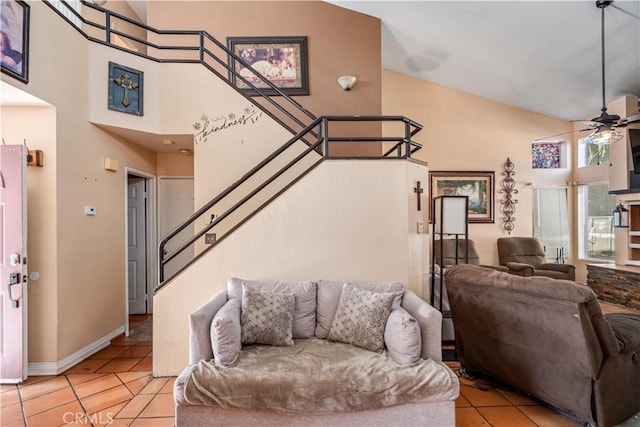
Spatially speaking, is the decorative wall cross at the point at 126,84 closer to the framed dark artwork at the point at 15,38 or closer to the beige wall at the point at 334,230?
the framed dark artwork at the point at 15,38

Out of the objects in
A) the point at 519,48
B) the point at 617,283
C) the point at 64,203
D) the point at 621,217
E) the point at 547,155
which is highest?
the point at 519,48

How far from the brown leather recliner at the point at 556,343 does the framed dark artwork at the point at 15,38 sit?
3.90 meters

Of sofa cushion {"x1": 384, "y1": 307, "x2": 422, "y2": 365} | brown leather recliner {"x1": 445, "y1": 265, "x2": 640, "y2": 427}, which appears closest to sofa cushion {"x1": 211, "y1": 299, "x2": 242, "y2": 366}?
sofa cushion {"x1": 384, "y1": 307, "x2": 422, "y2": 365}

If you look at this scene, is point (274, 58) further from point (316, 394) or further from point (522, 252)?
point (522, 252)

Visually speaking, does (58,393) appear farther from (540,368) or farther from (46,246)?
(540,368)

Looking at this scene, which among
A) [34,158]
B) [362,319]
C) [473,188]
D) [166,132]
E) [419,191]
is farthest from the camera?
[473,188]

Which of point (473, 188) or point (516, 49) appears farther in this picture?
point (473, 188)

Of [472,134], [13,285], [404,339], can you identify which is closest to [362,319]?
[404,339]

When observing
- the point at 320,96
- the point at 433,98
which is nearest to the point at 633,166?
the point at 433,98

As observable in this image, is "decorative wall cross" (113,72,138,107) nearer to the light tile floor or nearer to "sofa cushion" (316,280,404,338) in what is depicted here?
the light tile floor

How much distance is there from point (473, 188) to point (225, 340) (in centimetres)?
557

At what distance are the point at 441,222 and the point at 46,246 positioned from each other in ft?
12.5

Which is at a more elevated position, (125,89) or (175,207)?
(125,89)

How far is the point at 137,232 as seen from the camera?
179 inches
